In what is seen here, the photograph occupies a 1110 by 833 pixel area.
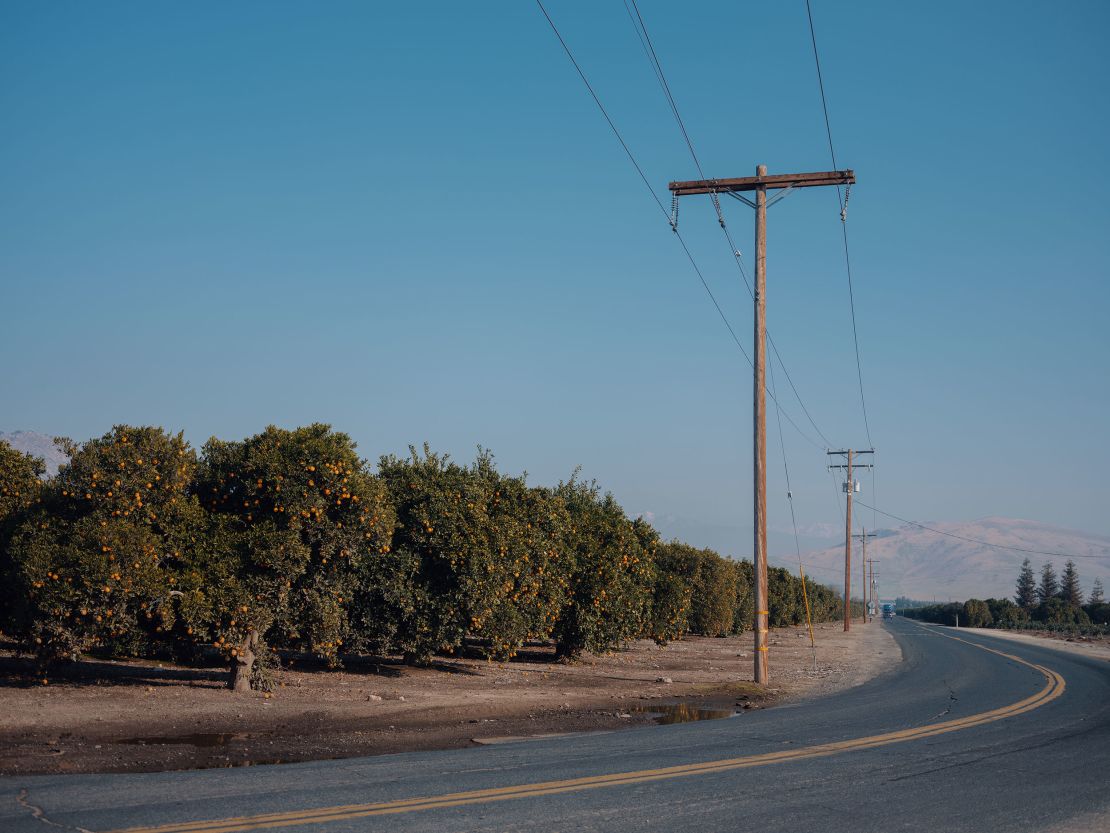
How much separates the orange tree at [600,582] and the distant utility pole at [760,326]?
17.4 ft

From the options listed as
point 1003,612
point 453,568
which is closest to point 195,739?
point 453,568

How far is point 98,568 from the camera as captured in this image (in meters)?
14.9

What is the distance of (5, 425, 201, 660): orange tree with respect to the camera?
49.1 feet

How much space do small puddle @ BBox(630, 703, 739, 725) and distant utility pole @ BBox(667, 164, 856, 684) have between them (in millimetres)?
4149

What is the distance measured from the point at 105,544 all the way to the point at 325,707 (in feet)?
16.1

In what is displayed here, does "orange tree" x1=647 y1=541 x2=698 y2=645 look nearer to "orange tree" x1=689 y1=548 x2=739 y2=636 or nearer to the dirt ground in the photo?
the dirt ground

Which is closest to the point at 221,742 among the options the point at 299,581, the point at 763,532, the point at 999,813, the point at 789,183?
the point at 299,581

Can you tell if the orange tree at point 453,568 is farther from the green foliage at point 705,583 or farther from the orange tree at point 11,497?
the green foliage at point 705,583

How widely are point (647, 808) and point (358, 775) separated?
3.44m

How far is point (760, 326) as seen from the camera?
24.0 metres

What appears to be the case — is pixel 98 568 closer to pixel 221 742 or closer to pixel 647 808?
pixel 221 742

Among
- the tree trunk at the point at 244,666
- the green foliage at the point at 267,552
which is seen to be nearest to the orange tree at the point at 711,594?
the green foliage at the point at 267,552

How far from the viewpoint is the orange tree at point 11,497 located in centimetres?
1695

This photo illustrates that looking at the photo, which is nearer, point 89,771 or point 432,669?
point 89,771
